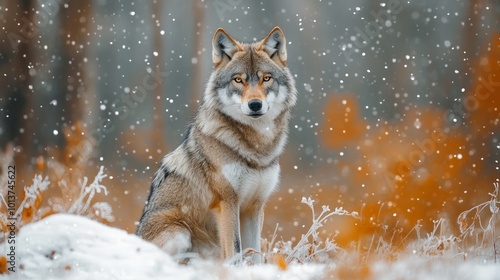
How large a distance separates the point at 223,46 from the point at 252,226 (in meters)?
1.48

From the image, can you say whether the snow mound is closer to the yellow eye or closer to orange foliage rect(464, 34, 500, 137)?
the yellow eye

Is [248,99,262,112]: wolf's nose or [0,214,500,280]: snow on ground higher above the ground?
[248,99,262,112]: wolf's nose

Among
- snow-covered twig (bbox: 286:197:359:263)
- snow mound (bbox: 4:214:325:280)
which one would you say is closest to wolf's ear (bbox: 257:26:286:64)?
snow-covered twig (bbox: 286:197:359:263)

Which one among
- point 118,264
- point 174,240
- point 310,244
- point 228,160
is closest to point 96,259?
point 118,264

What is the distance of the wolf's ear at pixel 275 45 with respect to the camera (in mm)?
4773

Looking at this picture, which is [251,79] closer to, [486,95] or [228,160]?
[228,160]

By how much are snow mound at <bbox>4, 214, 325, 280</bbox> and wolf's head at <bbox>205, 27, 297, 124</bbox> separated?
1524 millimetres

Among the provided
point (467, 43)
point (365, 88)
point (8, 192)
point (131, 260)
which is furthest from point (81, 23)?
point (131, 260)

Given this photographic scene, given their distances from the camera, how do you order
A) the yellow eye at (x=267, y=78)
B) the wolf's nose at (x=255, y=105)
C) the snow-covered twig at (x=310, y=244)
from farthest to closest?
the snow-covered twig at (x=310, y=244) < the yellow eye at (x=267, y=78) < the wolf's nose at (x=255, y=105)

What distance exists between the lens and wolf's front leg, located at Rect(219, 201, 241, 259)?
4.41 meters

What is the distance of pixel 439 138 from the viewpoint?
8414mm

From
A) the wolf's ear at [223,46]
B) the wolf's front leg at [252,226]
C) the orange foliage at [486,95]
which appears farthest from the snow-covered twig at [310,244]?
the orange foliage at [486,95]

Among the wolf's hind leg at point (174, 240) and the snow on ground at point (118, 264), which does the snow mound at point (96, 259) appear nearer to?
the snow on ground at point (118, 264)

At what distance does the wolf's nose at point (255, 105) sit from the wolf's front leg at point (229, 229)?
73 cm
